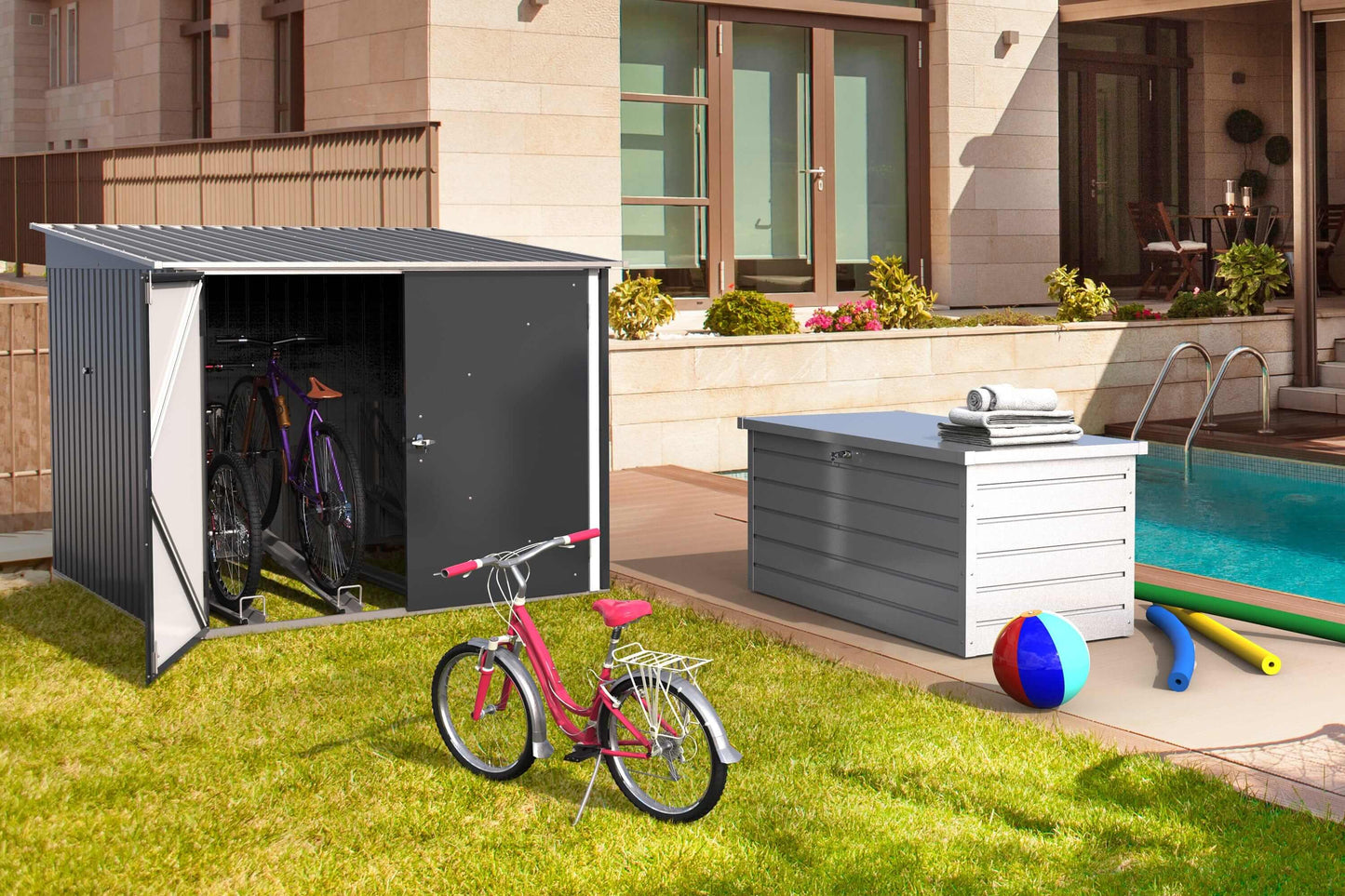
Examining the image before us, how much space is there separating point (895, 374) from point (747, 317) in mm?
1484

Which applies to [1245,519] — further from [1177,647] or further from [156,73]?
[156,73]

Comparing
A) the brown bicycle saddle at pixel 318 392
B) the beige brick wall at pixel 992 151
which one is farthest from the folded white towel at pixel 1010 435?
the beige brick wall at pixel 992 151

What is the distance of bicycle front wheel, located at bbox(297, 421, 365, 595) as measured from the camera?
7262 millimetres

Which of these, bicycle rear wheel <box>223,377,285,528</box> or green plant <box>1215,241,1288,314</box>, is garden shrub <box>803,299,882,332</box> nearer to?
green plant <box>1215,241,1288,314</box>

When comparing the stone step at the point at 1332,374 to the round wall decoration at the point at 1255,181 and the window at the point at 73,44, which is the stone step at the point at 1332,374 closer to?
the round wall decoration at the point at 1255,181

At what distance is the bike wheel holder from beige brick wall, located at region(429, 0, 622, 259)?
20.4 feet

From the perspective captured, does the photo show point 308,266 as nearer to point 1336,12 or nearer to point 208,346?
point 208,346

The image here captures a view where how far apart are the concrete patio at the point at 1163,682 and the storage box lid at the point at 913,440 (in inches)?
32.3

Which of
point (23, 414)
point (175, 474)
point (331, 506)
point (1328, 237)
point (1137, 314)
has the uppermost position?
point (1328, 237)

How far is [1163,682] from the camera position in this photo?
231 inches

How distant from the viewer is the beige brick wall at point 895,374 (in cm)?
1200

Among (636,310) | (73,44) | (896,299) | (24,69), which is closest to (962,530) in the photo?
(636,310)

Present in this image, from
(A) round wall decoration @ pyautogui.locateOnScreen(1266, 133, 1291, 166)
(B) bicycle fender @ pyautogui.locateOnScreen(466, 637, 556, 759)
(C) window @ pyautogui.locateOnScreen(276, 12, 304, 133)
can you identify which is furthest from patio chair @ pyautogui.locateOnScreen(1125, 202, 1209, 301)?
(B) bicycle fender @ pyautogui.locateOnScreen(466, 637, 556, 759)

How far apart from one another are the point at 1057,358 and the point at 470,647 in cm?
1039
